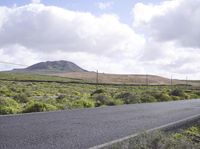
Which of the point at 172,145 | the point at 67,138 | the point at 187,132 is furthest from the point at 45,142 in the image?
the point at 187,132

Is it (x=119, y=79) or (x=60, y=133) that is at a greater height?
(x=119, y=79)

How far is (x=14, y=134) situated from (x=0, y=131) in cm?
67

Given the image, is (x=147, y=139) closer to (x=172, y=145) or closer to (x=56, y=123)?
(x=172, y=145)

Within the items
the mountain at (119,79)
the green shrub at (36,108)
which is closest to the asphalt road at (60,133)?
the green shrub at (36,108)

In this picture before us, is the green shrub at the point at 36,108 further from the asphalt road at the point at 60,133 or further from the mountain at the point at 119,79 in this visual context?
the mountain at the point at 119,79

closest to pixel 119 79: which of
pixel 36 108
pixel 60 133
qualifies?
pixel 36 108

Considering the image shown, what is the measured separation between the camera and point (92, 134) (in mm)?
11789

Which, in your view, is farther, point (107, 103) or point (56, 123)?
point (107, 103)

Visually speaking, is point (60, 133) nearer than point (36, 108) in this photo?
Yes

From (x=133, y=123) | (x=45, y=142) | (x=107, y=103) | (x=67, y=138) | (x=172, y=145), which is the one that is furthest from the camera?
(x=107, y=103)

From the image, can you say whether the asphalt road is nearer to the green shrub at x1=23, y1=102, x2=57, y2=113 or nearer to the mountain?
the green shrub at x1=23, y1=102, x2=57, y2=113

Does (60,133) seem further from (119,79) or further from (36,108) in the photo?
(119,79)

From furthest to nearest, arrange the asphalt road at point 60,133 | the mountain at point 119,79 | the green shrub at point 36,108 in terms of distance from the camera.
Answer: the mountain at point 119,79 < the green shrub at point 36,108 < the asphalt road at point 60,133

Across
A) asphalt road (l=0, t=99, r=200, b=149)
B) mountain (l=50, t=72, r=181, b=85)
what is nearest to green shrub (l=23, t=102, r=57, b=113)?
asphalt road (l=0, t=99, r=200, b=149)
